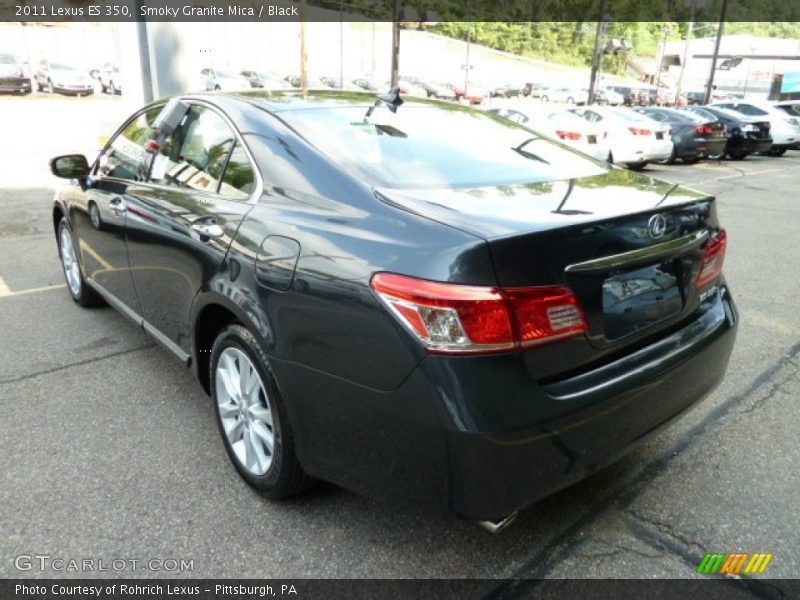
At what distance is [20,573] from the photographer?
7.11 ft

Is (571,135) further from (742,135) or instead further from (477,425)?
(477,425)

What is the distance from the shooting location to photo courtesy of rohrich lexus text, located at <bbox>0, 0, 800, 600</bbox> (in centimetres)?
188

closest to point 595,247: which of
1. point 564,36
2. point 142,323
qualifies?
point 142,323

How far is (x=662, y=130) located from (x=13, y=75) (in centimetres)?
2787

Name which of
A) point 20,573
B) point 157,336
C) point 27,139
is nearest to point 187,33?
point 27,139

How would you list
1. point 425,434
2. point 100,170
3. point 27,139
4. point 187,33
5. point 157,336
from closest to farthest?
point 425,434, point 157,336, point 100,170, point 187,33, point 27,139

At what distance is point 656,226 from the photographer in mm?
2188

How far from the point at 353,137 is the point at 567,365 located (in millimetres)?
1299

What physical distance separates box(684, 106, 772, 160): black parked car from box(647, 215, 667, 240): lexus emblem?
19.0m

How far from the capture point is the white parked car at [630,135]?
14875mm

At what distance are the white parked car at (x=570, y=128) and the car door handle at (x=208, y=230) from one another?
12.7 meters

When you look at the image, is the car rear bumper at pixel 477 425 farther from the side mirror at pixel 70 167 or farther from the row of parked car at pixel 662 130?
the row of parked car at pixel 662 130

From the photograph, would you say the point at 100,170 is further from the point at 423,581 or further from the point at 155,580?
the point at 423,581

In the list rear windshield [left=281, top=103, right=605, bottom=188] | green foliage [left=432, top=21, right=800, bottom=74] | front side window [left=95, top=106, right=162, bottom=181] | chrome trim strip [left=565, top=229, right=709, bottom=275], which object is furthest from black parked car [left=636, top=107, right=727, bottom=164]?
green foliage [left=432, top=21, right=800, bottom=74]
